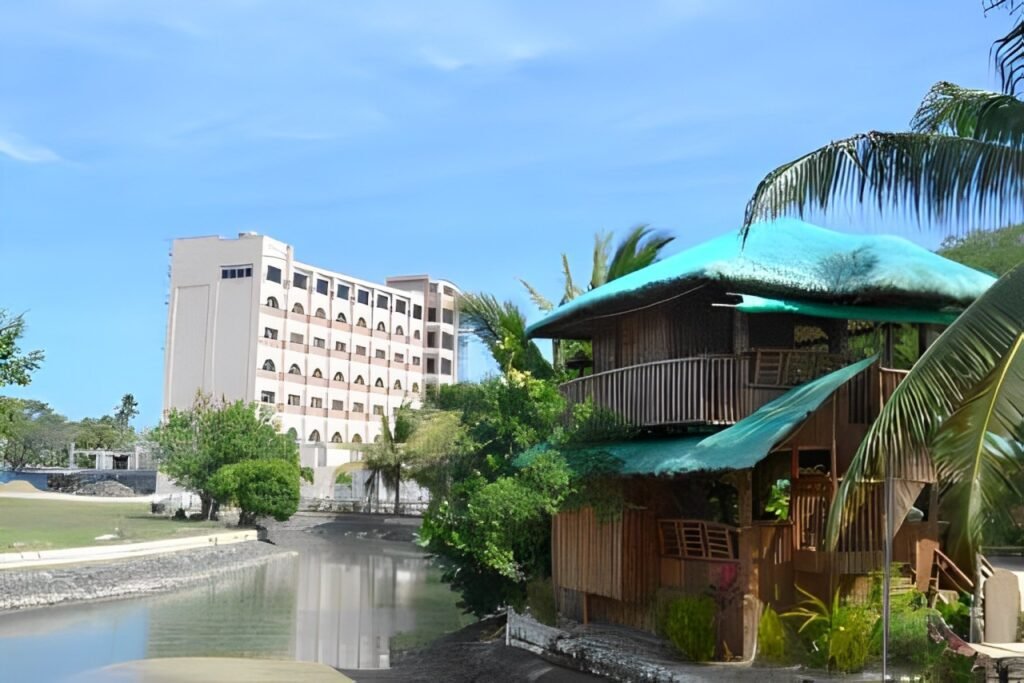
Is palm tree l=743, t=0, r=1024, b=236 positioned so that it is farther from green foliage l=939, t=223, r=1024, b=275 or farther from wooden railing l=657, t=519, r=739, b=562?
green foliage l=939, t=223, r=1024, b=275

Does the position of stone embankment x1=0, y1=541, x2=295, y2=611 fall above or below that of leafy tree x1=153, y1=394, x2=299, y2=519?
below

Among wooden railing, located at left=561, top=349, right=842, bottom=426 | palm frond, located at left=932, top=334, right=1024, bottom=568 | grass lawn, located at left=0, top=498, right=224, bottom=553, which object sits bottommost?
grass lawn, located at left=0, top=498, right=224, bottom=553

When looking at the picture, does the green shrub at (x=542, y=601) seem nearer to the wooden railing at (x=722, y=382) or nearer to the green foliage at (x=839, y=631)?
the wooden railing at (x=722, y=382)

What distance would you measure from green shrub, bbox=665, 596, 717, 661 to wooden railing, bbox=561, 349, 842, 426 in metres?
2.76

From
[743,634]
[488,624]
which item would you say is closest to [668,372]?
[743,634]

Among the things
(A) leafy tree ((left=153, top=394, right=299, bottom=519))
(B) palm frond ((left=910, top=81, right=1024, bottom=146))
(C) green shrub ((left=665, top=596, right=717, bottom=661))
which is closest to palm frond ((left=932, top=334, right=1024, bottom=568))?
(B) palm frond ((left=910, top=81, right=1024, bottom=146))

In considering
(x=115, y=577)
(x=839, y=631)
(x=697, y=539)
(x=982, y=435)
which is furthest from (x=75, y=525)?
(x=982, y=435)

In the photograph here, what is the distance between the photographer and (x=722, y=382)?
55.5ft

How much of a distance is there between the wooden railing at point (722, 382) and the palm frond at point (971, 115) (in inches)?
190

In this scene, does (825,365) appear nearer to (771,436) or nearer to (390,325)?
(771,436)

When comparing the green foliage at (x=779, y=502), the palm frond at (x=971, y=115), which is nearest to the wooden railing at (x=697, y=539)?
the green foliage at (x=779, y=502)

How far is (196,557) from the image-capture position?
38656 mm

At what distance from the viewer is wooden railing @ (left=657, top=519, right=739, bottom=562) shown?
52.1ft

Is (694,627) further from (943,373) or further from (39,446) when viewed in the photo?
(39,446)
